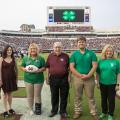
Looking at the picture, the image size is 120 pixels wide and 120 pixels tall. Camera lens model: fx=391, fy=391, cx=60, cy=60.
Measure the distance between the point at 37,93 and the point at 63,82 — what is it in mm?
724

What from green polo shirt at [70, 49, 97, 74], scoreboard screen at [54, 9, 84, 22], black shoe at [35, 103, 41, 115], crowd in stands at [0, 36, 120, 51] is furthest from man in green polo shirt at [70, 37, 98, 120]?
crowd in stands at [0, 36, 120, 51]

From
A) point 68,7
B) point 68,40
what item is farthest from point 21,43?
point 68,7

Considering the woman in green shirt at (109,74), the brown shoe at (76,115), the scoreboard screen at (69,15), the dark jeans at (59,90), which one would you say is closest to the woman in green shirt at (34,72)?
the dark jeans at (59,90)

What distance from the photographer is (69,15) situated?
3187 inches

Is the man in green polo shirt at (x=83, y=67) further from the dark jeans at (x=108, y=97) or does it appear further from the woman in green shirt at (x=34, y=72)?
the woman in green shirt at (x=34, y=72)

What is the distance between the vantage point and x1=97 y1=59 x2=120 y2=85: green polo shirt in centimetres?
899

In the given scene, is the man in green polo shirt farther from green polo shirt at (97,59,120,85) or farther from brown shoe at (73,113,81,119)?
green polo shirt at (97,59,120,85)

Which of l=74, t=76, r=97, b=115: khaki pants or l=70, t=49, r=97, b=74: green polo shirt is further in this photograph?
l=74, t=76, r=97, b=115: khaki pants

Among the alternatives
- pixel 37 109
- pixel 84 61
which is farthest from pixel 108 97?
pixel 37 109

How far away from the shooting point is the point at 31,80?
9484 mm

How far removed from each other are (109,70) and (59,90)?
1.40m

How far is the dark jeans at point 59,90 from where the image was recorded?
30.7 ft

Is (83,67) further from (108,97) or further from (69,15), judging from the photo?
(69,15)

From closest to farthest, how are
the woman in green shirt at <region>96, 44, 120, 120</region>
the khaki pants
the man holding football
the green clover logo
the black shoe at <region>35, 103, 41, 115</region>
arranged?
1. the woman in green shirt at <region>96, 44, 120, 120</region>
2. the khaki pants
3. the man holding football
4. the black shoe at <region>35, 103, 41, 115</region>
5. the green clover logo
